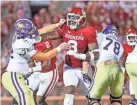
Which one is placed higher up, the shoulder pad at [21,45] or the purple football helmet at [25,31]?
the purple football helmet at [25,31]

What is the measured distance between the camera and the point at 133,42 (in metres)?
10.9

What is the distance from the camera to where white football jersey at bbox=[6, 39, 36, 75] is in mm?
8891

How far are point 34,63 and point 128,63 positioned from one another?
6.32 ft

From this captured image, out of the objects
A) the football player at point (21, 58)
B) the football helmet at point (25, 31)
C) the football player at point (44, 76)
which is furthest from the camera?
the football player at point (44, 76)

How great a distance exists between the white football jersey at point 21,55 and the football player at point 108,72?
1030mm

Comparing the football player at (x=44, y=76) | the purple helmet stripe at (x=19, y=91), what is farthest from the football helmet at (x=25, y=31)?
the football player at (x=44, y=76)

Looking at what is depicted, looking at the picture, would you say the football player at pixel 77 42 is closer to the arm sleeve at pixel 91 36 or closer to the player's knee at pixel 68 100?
the arm sleeve at pixel 91 36

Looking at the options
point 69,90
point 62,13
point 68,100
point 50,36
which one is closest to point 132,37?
point 50,36

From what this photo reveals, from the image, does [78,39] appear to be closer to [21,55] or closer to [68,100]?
[68,100]

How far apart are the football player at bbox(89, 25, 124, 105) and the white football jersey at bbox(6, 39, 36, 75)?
3.38ft

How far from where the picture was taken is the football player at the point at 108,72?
9398 mm

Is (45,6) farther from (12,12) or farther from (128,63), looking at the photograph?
(128,63)

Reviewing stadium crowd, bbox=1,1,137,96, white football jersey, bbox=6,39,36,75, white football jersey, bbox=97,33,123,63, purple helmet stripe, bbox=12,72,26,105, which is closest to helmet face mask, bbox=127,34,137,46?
white football jersey, bbox=97,33,123,63

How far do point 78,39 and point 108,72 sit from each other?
2.91 ft
